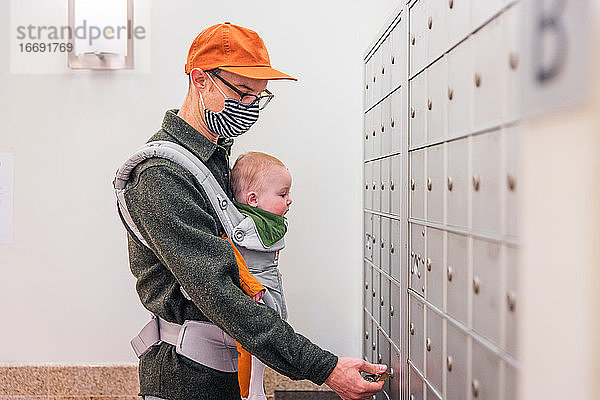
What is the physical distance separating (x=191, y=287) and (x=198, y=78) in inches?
19.4

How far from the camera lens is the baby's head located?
1.70m

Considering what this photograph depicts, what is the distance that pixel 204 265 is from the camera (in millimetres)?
1355

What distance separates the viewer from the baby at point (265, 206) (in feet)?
5.31

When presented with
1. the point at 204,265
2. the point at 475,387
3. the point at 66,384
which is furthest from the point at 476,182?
the point at 66,384

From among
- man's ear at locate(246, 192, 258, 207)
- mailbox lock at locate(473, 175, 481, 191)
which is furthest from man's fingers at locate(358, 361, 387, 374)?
mailbox lock at locate(473, 175, 481, 191)

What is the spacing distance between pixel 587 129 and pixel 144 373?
1282 millimetres

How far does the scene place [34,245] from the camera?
232 cm

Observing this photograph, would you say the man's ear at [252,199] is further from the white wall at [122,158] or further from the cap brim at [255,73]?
the white wall at [122,158]

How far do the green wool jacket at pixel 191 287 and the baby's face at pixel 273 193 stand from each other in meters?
0.20

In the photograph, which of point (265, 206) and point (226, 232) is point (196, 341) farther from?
point (265, 206)

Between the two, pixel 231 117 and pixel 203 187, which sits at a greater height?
pixel 231 117

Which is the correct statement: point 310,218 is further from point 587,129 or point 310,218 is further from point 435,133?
point 587,129

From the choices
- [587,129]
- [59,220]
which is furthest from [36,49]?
[587,129]

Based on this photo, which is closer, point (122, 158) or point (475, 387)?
point (475, 387)
